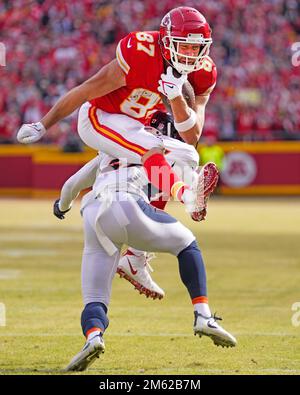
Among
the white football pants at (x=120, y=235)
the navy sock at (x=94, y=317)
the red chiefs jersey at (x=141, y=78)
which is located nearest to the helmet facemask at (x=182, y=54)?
the red chiefs jersey at (x=141, y=78)

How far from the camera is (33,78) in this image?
2181 cm

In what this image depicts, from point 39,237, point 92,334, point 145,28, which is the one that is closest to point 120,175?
point 92,334

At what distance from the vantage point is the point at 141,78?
219 inches

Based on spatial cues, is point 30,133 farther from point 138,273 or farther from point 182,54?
point 138,273

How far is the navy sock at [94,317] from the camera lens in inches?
199

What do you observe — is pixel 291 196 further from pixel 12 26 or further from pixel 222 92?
pixel 12 26

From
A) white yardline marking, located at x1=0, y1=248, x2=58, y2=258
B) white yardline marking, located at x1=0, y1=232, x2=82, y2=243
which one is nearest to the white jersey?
white yardline marking, located at x1=0, y1=248, x2=58, y2=258

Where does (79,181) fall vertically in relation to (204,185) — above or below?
below

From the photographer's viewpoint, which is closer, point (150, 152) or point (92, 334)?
point (92, 334)

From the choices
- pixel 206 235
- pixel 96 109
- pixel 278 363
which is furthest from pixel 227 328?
pixel 206 235

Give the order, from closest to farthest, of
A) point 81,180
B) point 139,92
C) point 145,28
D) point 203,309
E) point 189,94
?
point 203,309, point 139,92, point 189,94, point 81,180, point 145,28

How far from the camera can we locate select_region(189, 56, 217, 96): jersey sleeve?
19.3 feet

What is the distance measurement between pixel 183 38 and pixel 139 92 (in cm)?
41

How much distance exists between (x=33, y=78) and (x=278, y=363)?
17.1 metres
